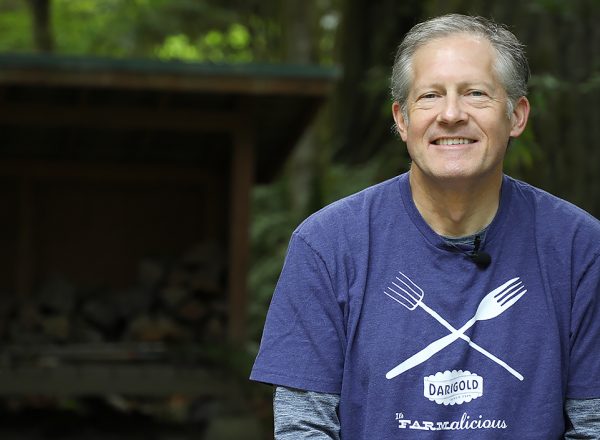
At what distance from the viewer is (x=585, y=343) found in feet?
8.04

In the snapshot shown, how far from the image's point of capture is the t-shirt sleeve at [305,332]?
245 centimetres

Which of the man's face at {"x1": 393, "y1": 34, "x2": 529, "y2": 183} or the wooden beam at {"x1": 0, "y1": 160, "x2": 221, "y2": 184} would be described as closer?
the man's face at {"x1": 393, "y1": 34, "x2": 529, "y2": 183}

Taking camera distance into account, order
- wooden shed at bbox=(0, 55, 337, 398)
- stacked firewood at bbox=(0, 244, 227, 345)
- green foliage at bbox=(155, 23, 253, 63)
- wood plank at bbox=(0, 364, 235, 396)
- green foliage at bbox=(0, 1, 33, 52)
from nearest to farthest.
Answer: wood plank at bbox=(0, 364, 235, 396), wooden shed at bbox=(0, 55, 337, 398), stacked firewood at bbox=(0, 244, 227, 345), green foliage at bbox=(0, 1, 33, 52), green foliage at bbox=(155, 23, 253, 63)

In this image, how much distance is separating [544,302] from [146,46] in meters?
15.6

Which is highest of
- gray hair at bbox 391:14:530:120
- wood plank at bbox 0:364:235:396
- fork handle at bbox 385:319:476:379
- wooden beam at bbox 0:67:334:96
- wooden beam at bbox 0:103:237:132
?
wooden beam at bbox 0:67:334:96

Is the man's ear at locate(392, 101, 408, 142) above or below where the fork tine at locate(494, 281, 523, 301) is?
above

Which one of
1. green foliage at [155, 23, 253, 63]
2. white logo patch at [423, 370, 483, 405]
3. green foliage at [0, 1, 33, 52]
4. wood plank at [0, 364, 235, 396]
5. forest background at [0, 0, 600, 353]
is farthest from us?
green foliage at [155, 23, 253, 63]

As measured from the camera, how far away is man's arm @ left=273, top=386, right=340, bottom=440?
8.00 feet

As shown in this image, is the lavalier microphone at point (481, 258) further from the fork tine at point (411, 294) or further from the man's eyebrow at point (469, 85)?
the man's eyebrow at point (469, 85)

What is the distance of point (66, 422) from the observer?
31.7 feet

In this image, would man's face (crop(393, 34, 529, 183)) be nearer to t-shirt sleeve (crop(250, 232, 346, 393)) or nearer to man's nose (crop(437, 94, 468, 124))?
man's nose (crop(437, 94, 468, 124))

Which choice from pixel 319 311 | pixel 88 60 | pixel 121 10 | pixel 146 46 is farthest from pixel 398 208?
pixel 146 46

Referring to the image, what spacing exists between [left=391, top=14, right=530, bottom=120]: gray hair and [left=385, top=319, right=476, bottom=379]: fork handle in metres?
0.54

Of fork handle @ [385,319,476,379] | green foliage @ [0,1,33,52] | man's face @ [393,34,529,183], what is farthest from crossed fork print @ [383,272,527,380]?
green foliage @ [0,1,33,52]
